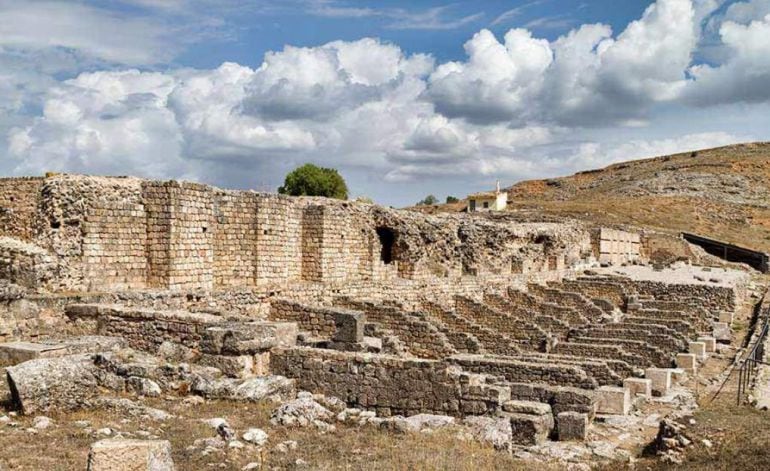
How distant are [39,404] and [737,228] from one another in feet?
200

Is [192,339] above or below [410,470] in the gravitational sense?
above

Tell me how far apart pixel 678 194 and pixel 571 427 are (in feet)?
212

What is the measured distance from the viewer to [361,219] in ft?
74.1

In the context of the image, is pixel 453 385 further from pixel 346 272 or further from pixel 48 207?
pixel 346 272

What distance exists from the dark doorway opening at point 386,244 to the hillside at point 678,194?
30553 mm

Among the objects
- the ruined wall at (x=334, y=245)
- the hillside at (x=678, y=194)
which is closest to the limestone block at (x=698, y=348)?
the ruined wall at (x=334, y=245)

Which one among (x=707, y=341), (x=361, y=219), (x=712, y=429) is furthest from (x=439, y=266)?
(x=712, y=429)

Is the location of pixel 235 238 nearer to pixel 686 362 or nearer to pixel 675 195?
pixel 686 362

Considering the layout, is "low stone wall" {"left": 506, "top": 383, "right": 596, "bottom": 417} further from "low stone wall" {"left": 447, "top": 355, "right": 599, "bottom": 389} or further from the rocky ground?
the rocky ground

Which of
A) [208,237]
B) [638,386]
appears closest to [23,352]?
[208,237]

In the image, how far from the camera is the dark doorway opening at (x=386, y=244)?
24094 millimetres

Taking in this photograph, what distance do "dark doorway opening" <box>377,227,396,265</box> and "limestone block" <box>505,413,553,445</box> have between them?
14.5 m

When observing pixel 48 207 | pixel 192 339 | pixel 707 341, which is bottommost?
pixel 707 341

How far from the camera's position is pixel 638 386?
13469 mm
